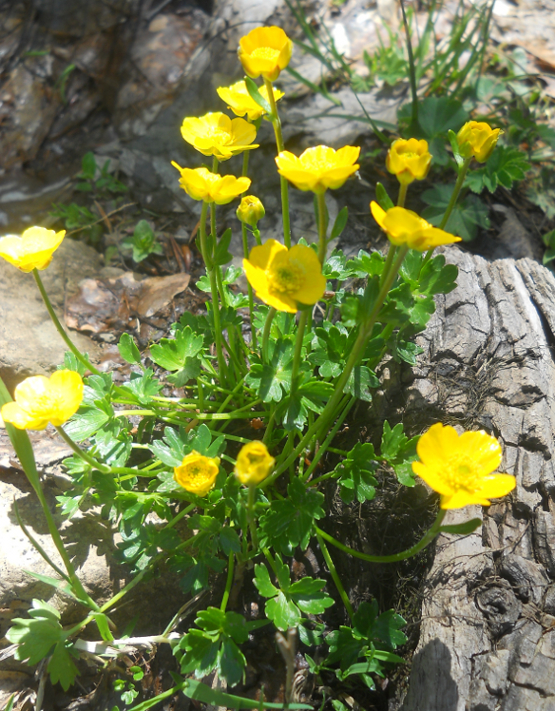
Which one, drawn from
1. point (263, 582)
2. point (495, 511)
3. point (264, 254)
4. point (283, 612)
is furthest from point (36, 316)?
point (495, 511)

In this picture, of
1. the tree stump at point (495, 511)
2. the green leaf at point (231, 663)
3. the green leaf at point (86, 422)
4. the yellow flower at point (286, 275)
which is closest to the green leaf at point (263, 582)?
the green leaf at point (231, 663)

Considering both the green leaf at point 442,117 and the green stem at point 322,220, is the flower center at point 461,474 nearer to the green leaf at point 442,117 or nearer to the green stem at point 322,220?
the green stem at point 322,220

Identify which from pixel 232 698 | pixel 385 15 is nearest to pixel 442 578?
pixel 232 698

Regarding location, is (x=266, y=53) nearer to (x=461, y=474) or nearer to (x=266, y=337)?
(x=266, y=337)

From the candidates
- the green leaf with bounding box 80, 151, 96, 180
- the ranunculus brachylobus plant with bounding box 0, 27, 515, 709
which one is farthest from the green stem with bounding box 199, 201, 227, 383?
the green leaf with bounding box 80, 151, 96, 180

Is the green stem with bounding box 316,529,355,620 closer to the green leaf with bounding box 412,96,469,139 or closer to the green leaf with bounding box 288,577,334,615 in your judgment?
the green leaf with bounding box 288,577,334,615

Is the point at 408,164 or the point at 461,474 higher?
the point at 408,164
